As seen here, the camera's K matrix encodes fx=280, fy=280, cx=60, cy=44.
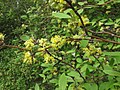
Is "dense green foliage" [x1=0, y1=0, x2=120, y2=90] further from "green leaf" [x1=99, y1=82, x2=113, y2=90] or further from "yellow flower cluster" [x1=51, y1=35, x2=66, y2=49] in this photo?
"yellow flower cluster" [x1=51, y1=35, x2=66, y2=49]

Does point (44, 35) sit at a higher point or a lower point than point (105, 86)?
lower

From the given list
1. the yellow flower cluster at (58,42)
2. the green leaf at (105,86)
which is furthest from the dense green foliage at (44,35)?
the yellow flower cluster at (58,42)

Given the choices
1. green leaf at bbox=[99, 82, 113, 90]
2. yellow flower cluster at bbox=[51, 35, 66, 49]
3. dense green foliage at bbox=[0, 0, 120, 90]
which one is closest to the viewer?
yellow flower cluster at bbox=[51, 35, 66, 49]

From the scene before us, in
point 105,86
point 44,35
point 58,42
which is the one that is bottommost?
point 44,35

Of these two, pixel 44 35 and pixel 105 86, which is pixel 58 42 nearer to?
pixel 105 86

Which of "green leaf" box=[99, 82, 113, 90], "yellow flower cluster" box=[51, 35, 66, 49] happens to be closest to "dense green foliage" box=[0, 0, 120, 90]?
"green leaf" box=[99, 82, 113, 90]

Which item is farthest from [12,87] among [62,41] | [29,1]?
[62,41]

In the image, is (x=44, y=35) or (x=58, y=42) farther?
(x=44, y=35)

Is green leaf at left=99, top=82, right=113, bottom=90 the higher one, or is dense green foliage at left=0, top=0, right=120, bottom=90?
green leaf at left=99, top=82, right=113, bottom=90

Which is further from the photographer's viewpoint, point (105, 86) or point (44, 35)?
point (44, 35)

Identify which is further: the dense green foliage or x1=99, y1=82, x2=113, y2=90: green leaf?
the dense green foliage

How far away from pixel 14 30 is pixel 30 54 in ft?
9.37

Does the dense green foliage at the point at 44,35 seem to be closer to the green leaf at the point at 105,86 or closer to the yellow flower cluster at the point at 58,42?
the green leaf at the point at 105,86

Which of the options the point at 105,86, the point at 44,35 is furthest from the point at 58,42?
the point at 44,35
